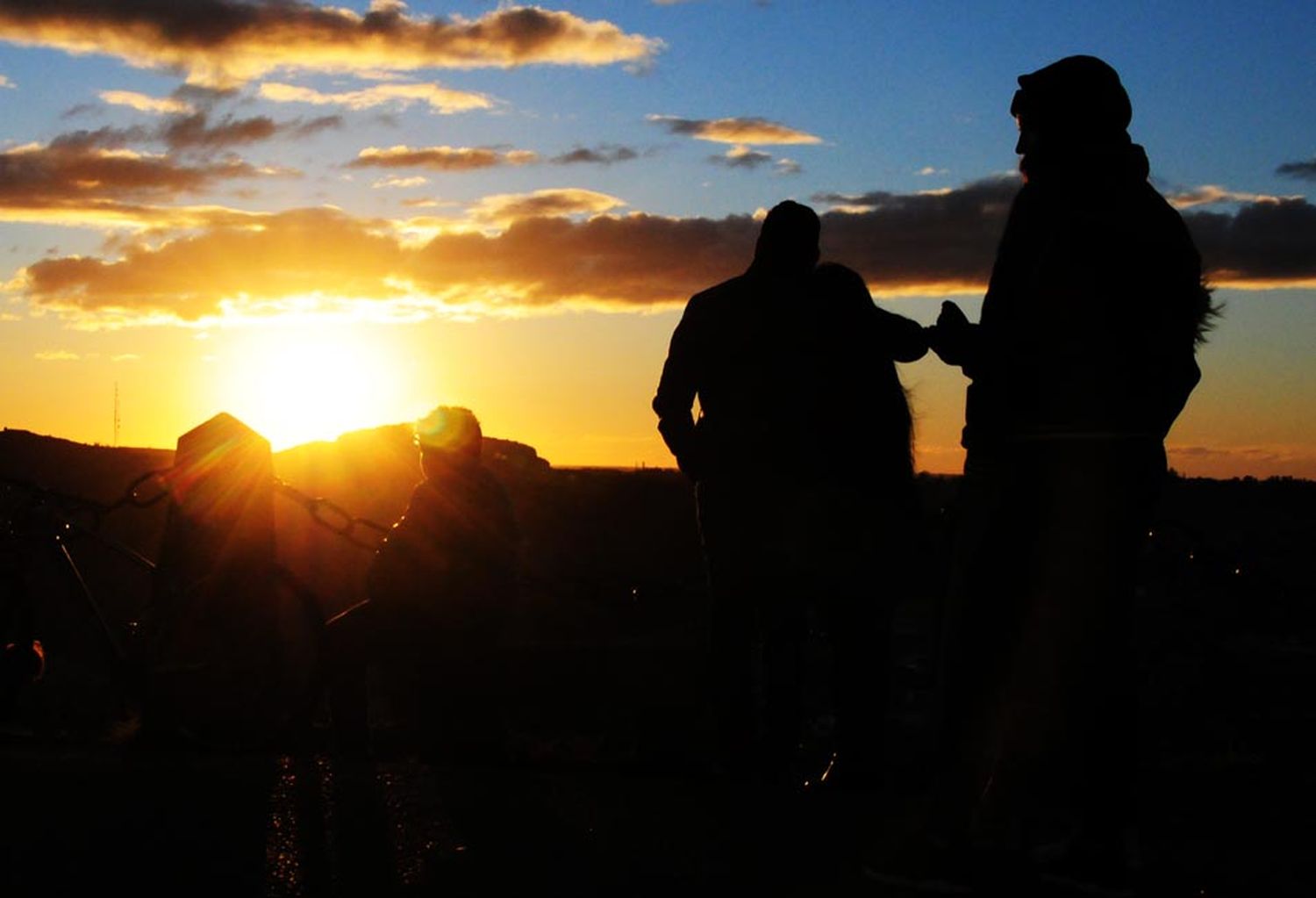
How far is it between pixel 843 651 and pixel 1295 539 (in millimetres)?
22022

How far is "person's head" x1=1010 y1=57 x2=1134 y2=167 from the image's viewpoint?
4.84 metres

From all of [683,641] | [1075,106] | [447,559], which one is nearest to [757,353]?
[447,559]

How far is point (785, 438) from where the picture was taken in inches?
275

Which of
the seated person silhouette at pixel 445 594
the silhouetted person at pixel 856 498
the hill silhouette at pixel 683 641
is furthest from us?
the seated person silhouette at pixel 445 594

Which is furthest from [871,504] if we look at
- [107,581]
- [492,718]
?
[107,581]

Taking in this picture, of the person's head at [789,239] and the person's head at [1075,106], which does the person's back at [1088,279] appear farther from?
the person's head at [789,239]

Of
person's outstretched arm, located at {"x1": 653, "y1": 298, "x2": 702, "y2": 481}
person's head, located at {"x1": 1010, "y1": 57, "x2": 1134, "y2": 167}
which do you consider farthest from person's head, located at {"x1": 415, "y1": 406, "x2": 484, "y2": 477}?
person's head, located at {"x1": 1010, "y1": 57, "x2": 1134, "y2": 167}

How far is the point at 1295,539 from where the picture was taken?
27.3 meters

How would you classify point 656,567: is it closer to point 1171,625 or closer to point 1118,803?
point 1171,625

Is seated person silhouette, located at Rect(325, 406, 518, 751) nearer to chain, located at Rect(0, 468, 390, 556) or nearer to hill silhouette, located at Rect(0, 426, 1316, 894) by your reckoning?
hill silhouette, located at Rect(0, 426, 1316, 894)

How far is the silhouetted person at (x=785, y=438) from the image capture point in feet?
22.8

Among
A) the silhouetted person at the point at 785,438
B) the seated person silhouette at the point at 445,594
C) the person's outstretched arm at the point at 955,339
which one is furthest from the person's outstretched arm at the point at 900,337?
the seated person silhouette at the point at 445,594

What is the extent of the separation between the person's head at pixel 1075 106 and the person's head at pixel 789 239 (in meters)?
2.09

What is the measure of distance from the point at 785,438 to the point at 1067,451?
6.91 ft
